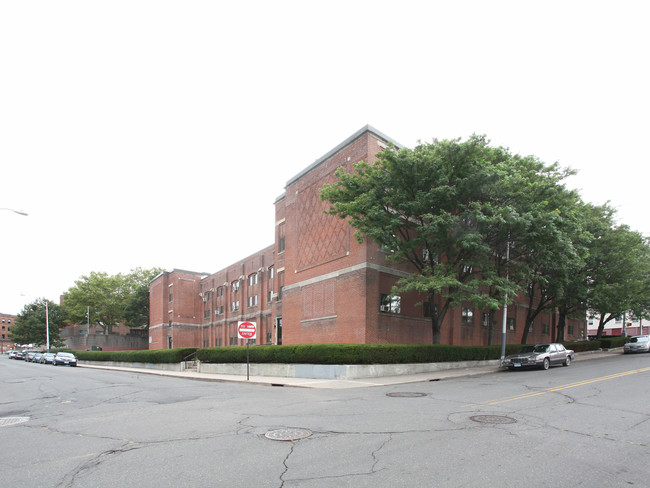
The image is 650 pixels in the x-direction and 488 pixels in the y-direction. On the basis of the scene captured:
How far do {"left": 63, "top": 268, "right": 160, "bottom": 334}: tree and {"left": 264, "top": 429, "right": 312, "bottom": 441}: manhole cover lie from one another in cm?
7429

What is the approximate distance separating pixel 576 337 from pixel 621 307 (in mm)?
30331

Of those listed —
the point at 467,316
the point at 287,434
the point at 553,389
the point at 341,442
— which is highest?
the point at 341,442

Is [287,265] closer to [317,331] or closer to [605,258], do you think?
[317,331]

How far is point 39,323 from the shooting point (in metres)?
83.1

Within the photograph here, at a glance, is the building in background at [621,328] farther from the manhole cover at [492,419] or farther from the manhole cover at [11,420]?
the manhole cover at [11,420]

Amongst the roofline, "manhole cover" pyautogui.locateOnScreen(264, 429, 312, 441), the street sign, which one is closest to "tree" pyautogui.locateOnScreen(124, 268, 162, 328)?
the roofline

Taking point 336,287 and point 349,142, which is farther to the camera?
point 349,142

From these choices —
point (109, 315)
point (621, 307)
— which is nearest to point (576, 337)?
point (621, 307)

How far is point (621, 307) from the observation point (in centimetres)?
3472

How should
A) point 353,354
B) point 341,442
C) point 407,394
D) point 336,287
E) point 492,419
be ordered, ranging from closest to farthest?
point 341,442, point 492,419, point 407,394, point 353,354, point 336,287

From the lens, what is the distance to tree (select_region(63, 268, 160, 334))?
7594 centimetres

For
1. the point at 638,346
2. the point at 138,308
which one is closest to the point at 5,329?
the point at 138,308

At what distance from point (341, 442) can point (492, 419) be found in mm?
3553

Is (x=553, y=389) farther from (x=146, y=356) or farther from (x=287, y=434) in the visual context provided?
(x=146, y=356)
